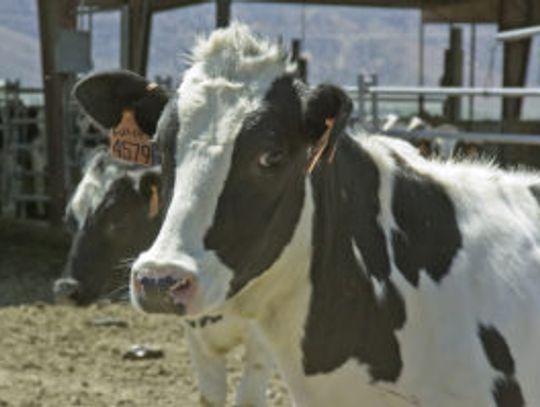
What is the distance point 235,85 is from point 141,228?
357cm

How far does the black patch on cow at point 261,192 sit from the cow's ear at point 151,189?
8.38 feet

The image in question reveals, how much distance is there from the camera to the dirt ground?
22.5 feet

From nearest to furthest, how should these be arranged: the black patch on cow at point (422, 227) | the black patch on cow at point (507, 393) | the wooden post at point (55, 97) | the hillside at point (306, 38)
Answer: the black patch on cow at point (507, 393), the black patch on cow at point (422, 227), the wooden post at point (55, 97), the hillside at point (306, 38)

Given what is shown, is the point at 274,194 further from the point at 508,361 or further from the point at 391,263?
the point at 508,361

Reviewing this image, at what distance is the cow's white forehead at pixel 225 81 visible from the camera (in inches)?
123

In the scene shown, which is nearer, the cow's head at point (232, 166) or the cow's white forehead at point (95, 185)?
the cow's head at point (232, 166)

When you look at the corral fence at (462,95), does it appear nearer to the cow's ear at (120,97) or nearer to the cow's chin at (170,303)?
the cow's ear at (120,97)

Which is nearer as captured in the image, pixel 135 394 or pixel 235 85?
pixel 235 85

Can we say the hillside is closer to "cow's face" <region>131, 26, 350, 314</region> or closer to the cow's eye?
"cow's face" <region>131, 26, 350, 314</region>

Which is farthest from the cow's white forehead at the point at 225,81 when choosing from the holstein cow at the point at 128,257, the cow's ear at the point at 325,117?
the holstein cow at the point at 128,257

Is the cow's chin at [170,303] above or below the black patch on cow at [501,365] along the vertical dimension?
Result: above

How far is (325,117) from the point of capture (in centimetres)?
319

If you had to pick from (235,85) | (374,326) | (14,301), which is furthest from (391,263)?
(14,301)

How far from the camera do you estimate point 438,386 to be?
10.7ft
